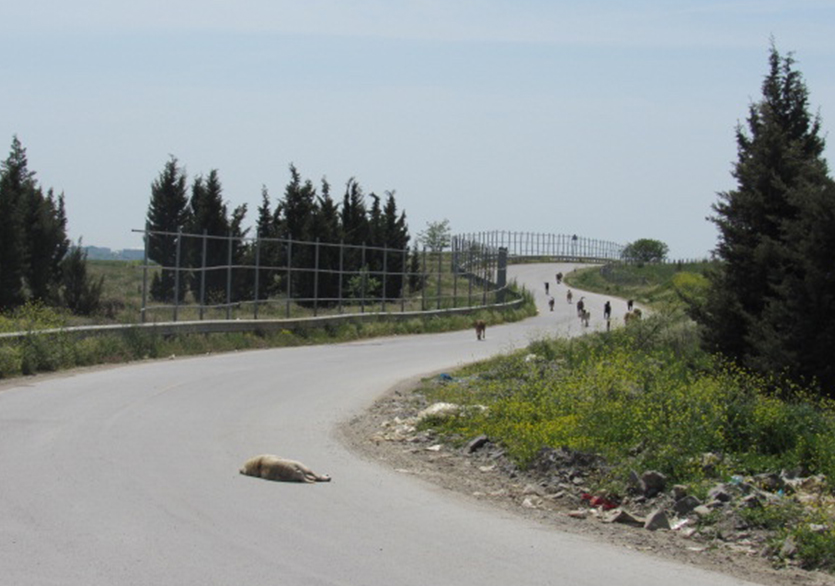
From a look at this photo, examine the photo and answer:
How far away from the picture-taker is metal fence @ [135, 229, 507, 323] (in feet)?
97.0

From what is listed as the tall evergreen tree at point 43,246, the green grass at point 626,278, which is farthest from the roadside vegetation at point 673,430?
the green grass at point 626,278

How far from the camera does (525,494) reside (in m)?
11.2

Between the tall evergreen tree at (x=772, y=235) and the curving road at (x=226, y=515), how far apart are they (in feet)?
27.4

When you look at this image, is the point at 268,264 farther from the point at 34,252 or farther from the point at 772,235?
the point at 772,235

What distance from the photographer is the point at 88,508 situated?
900 centimetres

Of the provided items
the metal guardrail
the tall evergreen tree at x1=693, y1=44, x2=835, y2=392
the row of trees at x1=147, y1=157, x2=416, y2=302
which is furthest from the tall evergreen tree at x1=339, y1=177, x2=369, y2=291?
the tall evergreen tree at x1=693, y1=44, x2=835, y2=392

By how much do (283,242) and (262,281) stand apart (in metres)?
2.18

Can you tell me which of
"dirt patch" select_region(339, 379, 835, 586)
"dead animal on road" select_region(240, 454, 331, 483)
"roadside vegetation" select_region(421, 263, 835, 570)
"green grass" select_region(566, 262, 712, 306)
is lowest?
"dirt patch" select_region(339, 379, 835, 586)

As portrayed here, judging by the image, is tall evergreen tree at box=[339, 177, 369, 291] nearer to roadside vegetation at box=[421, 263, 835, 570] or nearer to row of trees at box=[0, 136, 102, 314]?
row of trees at box=[0, 136, 102, 314]

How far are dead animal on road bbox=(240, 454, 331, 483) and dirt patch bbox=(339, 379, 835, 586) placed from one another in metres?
1.41

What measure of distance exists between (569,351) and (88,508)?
17039mm

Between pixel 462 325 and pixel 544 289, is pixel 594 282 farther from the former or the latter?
pixel 462 325

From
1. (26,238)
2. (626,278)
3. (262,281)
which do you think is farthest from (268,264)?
(626,278)

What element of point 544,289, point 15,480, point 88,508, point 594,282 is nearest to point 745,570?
point 88,508
